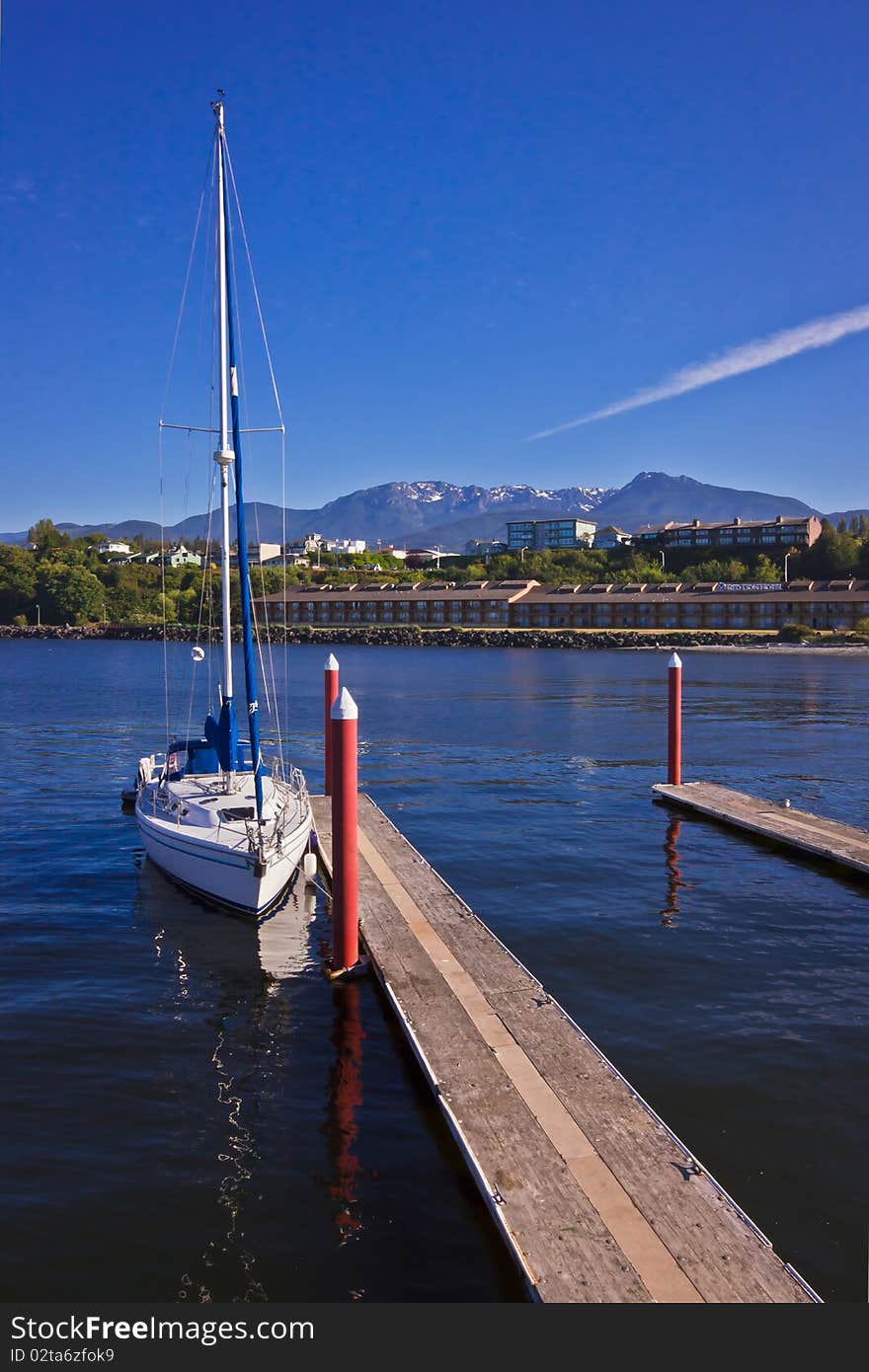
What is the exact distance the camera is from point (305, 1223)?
9320mm

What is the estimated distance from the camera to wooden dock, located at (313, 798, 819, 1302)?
24.9 ft

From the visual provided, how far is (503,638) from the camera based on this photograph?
159375 millimetres

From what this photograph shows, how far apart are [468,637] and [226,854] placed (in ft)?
478

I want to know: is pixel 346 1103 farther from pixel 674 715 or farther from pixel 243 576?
pixel 674 715

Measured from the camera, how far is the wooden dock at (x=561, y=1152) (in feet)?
24.9

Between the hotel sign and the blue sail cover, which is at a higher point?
the hotel sign

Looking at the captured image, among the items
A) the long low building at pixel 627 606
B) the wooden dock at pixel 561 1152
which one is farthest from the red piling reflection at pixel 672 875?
the long low building at pixel 627 606

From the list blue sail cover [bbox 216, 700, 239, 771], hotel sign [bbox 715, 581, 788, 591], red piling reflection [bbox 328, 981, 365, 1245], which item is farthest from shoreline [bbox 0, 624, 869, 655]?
red piling reflection [bbox 328, 981, 365, 1245]

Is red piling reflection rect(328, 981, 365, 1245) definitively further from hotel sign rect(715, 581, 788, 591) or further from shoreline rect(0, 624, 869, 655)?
hotel sign rect(715, 581, 788, 591)

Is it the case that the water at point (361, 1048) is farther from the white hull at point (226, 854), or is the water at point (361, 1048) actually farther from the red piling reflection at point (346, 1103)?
the white hull at point (226, 854)

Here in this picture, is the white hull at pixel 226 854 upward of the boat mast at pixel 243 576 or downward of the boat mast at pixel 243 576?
downward

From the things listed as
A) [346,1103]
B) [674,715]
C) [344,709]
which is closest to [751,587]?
[674,715]

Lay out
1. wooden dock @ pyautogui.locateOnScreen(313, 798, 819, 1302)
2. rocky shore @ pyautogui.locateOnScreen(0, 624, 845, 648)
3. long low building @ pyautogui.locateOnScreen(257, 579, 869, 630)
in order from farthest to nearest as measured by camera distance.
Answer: long low building @ pyautogui.locateOnScreen(257, 579, 869, 630) < rocky shore @ pyautogui.locateOnScreen(0, 624, 845, 648) < wooden dock @ pyautogui.locateOnScreen(313, 798, 819, 1302)

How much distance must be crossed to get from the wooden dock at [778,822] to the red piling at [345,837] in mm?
11725
